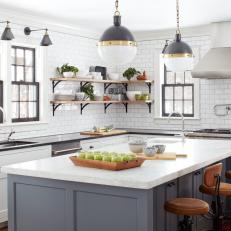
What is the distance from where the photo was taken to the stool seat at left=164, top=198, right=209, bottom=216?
3906mm

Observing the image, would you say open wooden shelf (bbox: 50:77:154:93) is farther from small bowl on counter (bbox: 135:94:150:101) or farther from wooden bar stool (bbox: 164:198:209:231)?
wooden bar stool (bbox: 164:198:209:231)

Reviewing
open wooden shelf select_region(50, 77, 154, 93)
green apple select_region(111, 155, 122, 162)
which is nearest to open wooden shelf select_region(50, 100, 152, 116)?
open wooden shelf select_region(50, 77, 154, 93)

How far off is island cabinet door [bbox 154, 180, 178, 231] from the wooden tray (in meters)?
0.31

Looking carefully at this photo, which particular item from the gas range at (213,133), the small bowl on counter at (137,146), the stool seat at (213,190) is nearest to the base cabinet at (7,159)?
the small bowl on counter at (137,146)

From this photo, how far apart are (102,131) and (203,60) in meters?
2.10

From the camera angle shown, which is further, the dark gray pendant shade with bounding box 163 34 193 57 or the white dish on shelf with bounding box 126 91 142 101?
the white dish on shelf with bounding box 126 91 142 101

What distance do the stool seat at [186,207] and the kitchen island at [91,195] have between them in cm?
13

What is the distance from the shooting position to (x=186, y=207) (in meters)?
3.92

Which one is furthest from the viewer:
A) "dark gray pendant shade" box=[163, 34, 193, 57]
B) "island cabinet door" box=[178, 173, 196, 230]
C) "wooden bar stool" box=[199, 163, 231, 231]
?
"dark gray pendant shade" box=[163, 34, 193, 57]

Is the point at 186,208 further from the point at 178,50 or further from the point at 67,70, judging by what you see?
the point at 67,70

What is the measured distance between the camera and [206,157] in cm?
469

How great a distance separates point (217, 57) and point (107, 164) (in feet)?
14.7

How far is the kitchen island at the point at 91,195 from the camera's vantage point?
345cm

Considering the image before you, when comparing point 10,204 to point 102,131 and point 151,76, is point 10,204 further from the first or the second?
point 151,76
